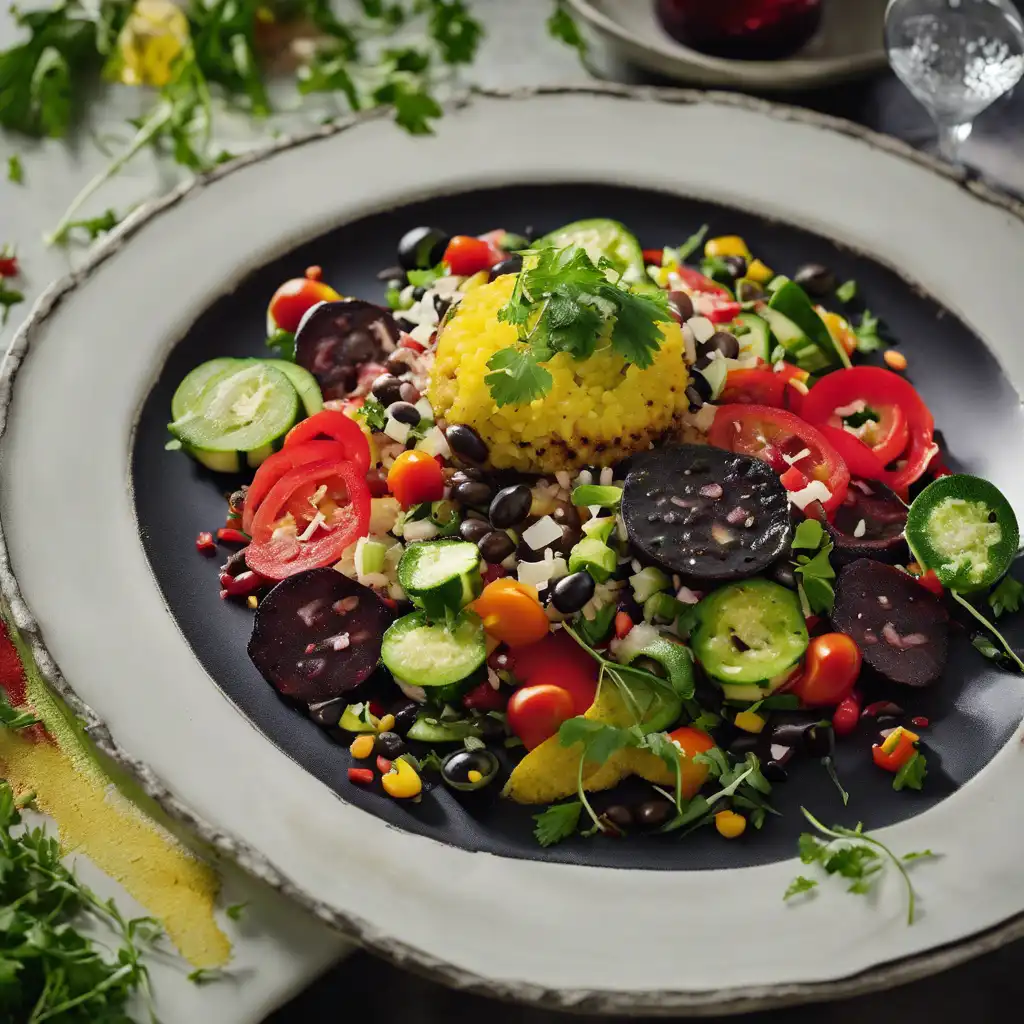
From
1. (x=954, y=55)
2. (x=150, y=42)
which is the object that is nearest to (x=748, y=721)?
(x=954, y=55)

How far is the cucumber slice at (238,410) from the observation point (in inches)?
194

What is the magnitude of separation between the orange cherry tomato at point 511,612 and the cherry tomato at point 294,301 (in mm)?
1820

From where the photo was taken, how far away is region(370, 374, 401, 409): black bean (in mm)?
4887

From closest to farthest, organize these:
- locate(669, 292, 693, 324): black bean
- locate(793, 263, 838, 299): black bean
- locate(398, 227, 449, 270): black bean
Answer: locate(669, 292, 693, 324): black bean → locate(793, 263, 838, 299): black bean → locate(398, 227, 449, 270): black bean

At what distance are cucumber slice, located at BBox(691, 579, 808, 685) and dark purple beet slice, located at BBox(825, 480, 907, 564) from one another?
408mm

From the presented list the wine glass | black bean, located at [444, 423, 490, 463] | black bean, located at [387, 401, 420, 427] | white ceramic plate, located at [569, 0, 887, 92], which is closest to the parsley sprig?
black bean, located at [444, 423, 490, 463]

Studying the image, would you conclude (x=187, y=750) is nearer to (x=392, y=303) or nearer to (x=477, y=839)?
(x=477, y=839)

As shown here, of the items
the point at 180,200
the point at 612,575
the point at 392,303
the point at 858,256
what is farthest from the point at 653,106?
the point at 612,575

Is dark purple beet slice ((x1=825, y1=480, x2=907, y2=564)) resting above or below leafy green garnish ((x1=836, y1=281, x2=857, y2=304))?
below

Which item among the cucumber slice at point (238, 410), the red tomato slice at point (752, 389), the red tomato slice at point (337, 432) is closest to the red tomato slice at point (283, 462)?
the red tomato slice at point (337, 432)

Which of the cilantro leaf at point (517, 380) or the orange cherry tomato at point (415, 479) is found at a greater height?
the cilantro leaf at point (517, 380)

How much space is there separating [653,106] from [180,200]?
7.70 ft

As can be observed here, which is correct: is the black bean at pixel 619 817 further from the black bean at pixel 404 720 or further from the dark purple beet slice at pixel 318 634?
the dark purple beet slice at pixel 318 634

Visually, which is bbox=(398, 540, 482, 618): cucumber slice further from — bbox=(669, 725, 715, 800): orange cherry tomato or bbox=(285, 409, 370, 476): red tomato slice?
bbox=(669, 725, 715, 800): orange cherry tomato
